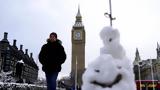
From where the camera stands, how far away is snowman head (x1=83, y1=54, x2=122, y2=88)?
3828 millimetres

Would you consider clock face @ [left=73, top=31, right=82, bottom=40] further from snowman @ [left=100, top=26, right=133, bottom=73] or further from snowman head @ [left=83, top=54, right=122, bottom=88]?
snowman head @ [left=83, top=54, right=122, bottom=88]

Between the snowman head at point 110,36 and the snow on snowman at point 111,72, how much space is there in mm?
58

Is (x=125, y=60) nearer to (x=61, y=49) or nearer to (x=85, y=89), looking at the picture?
(x=85, y=89)

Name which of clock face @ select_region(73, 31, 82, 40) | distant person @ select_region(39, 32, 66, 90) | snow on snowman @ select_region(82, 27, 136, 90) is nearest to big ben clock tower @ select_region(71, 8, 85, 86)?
clock face @ select_region(73, 31, 82, 40)

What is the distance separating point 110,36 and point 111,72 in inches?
19.7

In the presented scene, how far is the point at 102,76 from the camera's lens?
12.6 feet

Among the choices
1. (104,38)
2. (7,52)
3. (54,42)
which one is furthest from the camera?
(7,52)

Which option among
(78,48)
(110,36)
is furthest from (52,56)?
(78,48)

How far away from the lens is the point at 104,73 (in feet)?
12.6

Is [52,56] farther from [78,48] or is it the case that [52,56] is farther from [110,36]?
[78,48]

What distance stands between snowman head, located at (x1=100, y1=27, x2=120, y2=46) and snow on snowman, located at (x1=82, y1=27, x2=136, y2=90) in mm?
58

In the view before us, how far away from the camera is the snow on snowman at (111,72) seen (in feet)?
12.5

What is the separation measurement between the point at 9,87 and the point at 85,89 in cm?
1056

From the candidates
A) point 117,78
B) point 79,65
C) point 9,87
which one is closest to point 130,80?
point 117,78
